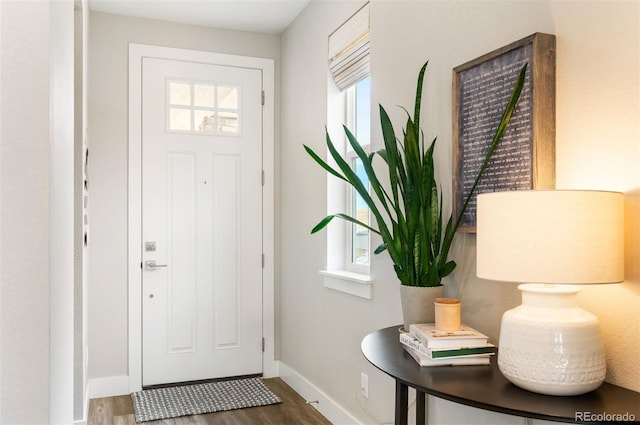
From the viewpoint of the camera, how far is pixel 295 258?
3777 mm

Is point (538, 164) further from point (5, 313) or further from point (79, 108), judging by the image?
point (79, 108)

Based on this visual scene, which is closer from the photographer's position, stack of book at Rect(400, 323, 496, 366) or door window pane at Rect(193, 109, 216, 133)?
stack of book at Rect(400, 323, 496, 366)

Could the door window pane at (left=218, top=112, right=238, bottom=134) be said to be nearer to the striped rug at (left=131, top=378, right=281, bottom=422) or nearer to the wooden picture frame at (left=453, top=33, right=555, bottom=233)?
the striped rug at (left=131, top=378, right=281, bottom=422)

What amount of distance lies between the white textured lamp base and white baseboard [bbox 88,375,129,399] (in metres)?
3.00

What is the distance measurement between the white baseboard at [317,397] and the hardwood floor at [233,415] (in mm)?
40

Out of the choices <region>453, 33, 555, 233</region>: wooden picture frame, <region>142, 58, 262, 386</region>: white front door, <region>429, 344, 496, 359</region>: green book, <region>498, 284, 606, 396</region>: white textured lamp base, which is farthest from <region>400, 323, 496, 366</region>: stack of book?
<region>142, 58, 262, 386</region>: white front door

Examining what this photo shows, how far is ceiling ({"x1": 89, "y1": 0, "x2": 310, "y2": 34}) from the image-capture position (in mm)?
3490

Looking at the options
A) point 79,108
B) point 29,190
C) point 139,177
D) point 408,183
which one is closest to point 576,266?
point 408,183

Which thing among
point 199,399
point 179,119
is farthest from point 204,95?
point 199,399

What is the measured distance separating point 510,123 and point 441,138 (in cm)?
43

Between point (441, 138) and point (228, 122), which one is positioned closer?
point (441, 138)

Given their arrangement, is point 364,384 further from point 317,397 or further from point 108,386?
point 108,386

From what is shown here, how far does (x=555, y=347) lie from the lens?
1246 millimetres

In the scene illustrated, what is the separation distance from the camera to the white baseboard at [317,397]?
9.84 ft
